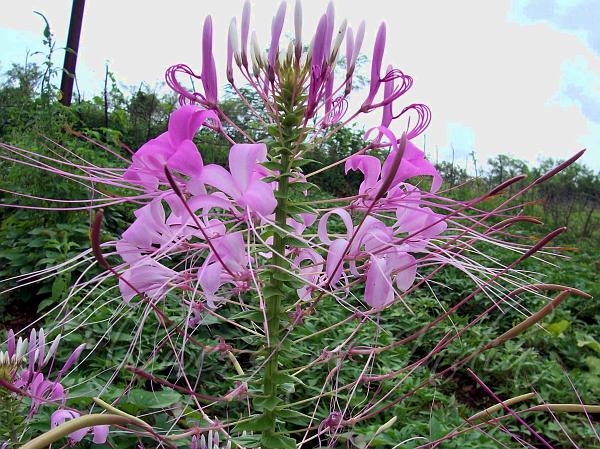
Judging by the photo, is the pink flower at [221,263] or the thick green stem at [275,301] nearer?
the pink flower at [221,263]

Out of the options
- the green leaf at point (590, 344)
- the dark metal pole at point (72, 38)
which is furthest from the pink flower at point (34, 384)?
the dark metal pole at point (72, 38)

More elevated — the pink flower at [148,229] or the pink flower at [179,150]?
the pink flower at [179,150]

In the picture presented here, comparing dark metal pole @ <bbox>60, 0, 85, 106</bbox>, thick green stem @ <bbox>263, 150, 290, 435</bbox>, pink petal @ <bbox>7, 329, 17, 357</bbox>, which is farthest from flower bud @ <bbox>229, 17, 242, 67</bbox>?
dark metal pole @ <bbox>60, 0, 85, 106</bbox>

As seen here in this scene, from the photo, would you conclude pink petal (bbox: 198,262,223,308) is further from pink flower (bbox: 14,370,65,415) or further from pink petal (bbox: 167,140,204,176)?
pink flower (bbox: 14,370,65,415)

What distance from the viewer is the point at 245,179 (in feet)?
2.92

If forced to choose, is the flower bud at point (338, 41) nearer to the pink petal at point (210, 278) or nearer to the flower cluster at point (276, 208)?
the flower cluster at point (276, 208)

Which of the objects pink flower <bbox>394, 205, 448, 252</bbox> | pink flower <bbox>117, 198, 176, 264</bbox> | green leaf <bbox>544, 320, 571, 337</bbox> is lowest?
green leaf <bbox>544, 320, 571, 337</bbox>

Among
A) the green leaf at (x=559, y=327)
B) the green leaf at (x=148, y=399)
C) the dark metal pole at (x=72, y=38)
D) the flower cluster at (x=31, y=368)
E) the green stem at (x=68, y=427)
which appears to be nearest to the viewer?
the green stem at (x=68, y=427)

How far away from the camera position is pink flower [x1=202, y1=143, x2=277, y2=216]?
0.88 m

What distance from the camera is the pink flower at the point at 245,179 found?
0.88 meters

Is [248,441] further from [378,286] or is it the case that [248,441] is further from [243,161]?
[243,161]

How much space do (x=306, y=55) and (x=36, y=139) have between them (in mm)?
3447

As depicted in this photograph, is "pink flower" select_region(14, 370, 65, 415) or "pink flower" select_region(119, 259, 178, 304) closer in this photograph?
"pink flower" select_region(119, 259, 178, 304)

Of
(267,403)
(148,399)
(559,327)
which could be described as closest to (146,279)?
(267,403)
